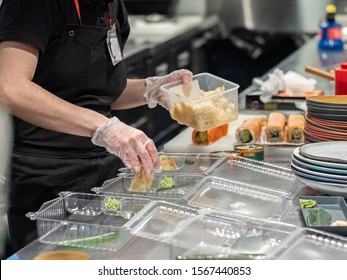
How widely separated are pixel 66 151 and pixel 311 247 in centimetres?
129

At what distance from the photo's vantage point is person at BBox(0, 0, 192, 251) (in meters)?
2.45

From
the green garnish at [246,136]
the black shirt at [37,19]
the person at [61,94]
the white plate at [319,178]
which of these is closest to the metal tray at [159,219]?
the person at [61,94]

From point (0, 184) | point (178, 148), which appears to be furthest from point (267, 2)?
point (0, 184)

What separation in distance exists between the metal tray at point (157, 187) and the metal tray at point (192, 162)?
8 centimetres

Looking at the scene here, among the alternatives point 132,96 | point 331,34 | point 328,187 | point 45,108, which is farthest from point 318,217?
point 331,34

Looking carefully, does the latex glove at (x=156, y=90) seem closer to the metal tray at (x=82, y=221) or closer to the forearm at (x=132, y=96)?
the forearm at (x=132, y=96)

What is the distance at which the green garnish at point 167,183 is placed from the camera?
243 cm

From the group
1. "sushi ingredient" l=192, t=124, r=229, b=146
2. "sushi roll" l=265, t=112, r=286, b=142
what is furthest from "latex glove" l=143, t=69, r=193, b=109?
"sushi roll" l=265, t=112, r=286, b=142

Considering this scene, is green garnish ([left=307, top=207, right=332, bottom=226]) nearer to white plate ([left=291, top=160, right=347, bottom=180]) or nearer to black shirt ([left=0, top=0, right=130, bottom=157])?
white plate ([left=291, top=160, right=347, bottom=180])

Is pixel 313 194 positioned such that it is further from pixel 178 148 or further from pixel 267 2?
pixel 267 2

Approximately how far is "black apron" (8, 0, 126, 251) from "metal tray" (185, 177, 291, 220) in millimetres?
641

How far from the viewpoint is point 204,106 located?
99.7 inches
